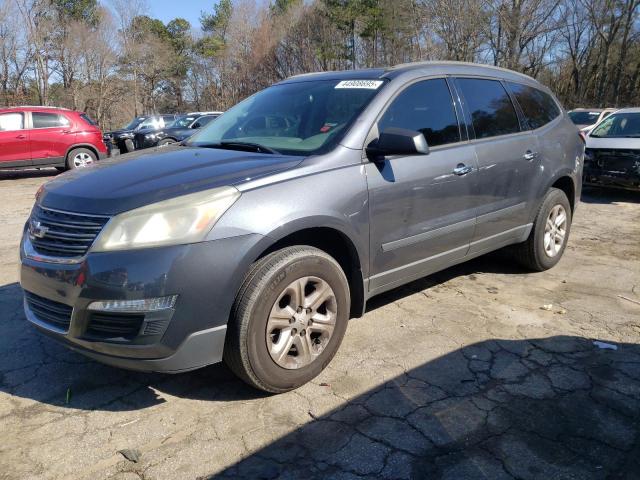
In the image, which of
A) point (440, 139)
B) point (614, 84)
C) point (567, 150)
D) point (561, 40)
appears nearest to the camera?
point (440, 139)

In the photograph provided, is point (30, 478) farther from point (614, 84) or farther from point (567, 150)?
point (614, 84)

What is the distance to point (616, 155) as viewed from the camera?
884cm

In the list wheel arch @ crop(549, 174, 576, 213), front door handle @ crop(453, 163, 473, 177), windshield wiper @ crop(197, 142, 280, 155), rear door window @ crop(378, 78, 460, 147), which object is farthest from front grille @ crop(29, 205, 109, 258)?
wheel arch @ crop(549, 174, 576, 213)

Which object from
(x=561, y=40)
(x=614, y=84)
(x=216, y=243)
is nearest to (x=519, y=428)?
(x=216, y=243)

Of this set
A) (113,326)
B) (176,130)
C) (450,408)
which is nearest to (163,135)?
(176,130)

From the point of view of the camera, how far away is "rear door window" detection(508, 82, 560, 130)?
4691 millimetres

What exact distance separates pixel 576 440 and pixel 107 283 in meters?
2.36

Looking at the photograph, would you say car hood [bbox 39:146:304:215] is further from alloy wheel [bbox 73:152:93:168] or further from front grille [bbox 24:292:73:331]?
alloy wheel [bbox 73:152:93:168]

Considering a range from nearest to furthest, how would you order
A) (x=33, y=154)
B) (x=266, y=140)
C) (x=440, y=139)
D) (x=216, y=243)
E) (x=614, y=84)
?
1. (x=216, y=243)
2. (x=266, y=140)
3. (x=440, y=139)
4. (x=33, y=154)
5. (x=614, y=84)

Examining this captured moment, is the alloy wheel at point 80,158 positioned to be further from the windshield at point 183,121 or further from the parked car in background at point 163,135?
the windshield at point 183,121

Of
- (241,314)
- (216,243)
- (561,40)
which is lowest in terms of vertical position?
(241,314)

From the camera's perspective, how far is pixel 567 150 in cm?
501

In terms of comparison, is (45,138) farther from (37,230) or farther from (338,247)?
(338,247)

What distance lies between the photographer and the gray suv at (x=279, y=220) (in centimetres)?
251
